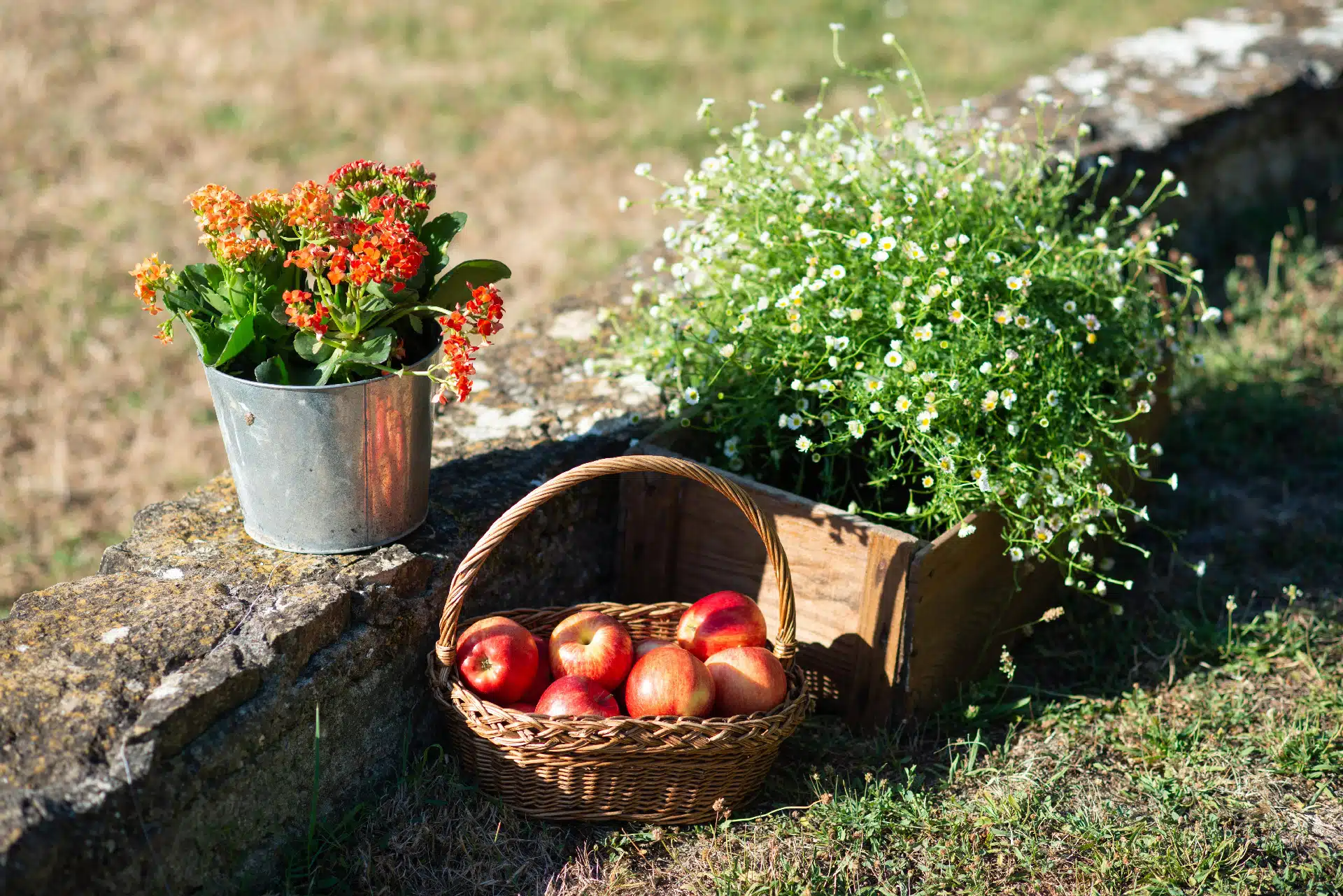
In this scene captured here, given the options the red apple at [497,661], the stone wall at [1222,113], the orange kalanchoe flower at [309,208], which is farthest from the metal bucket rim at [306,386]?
the stone wall at [1222,113]

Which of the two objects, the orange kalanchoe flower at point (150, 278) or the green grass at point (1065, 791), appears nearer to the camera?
the orange kalanchoe flower at point (150, 278)

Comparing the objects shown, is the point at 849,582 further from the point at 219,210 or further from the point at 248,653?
the point at 219,210

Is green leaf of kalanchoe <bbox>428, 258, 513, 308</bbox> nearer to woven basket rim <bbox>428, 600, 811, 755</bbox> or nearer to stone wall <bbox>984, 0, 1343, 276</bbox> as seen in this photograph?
woven basket rim <bbox>428, 600, 811, 755</bbox>

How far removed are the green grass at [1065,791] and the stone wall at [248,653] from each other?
0.63 feet

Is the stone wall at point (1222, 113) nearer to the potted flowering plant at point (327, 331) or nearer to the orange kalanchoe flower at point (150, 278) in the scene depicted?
the potted flowering plant at point (327, 331)

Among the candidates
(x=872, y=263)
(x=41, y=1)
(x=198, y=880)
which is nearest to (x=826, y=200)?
(x=872, y=263)

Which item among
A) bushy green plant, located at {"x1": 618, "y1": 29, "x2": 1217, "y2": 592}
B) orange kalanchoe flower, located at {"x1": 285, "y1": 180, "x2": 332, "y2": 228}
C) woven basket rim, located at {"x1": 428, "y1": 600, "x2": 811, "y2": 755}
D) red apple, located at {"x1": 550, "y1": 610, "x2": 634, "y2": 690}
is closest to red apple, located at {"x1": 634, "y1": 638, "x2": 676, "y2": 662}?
red apple, located at {"x1": 550, "y1": 610, "x2": 634, "y2": 690}

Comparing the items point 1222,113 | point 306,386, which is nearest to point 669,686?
point 306,386

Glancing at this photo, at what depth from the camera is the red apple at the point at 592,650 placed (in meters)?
2.23

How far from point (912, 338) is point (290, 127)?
4.23 meters

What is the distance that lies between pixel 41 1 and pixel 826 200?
583cm

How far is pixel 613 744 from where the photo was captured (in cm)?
206

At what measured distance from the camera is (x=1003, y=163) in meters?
3.41

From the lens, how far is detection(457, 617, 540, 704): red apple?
217 cm
